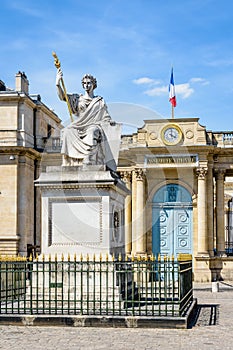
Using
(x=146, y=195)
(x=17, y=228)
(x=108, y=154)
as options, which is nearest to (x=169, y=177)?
(x=146, y=195)

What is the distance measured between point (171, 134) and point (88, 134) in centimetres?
1914

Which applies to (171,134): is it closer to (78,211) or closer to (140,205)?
(140,205)

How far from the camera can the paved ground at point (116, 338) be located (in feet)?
33.1

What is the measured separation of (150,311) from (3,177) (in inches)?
879

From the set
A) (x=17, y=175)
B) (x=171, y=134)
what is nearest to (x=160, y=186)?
(x=171, y=134)

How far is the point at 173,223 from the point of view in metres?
32.9

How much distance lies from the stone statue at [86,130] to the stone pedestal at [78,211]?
35 cm

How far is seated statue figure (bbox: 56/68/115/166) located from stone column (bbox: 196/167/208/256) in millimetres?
18646

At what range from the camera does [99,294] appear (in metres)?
12.6

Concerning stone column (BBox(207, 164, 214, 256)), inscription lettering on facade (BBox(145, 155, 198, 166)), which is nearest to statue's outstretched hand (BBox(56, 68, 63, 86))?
inscription lettering on facade (BBox(145, 155, 198, 166))

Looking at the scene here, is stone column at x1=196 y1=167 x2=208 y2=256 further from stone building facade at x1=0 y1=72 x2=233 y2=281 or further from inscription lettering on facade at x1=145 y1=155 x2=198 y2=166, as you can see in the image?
inscription lettering on facade at x1=145 y1=155 x2=198 y2=166

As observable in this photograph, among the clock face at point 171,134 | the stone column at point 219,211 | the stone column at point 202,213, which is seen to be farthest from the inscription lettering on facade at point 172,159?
the stone column at point 219,211

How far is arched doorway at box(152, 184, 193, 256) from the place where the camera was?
32781 millimetres

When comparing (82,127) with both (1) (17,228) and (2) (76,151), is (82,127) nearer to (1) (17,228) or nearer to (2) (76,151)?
(2) (76,151)
